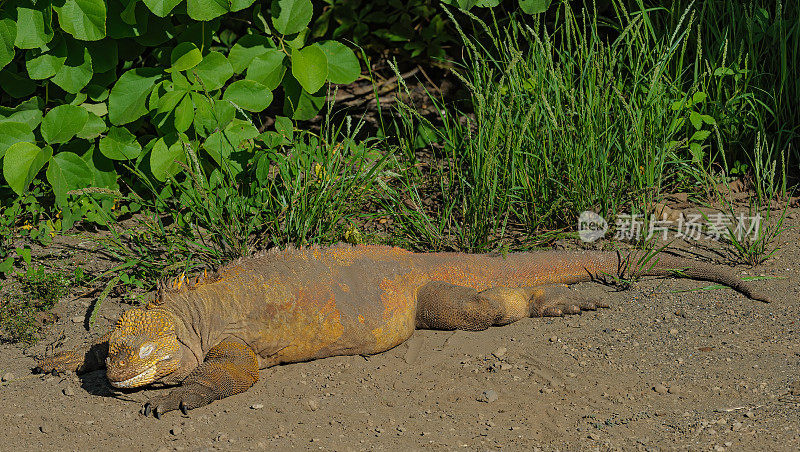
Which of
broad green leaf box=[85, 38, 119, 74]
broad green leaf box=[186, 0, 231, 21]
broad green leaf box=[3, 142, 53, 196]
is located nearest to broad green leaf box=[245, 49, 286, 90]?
broad green leaf box=[186, 0, 231, 21]

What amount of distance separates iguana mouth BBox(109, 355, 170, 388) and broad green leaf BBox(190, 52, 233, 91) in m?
2.06

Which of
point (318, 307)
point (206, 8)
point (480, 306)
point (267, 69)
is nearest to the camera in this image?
point (318, 307)

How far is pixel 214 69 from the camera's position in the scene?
5.42m

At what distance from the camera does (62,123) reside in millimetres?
5359

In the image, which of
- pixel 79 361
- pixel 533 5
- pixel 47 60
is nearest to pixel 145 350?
pixel 79 361

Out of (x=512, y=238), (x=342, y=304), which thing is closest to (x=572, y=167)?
(x=512, y=238)

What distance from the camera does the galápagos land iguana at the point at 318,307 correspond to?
13.3 feet

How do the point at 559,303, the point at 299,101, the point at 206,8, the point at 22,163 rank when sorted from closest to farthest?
the point at 559,303, the point at 206,8, the point at 22,163, the point at 299,101

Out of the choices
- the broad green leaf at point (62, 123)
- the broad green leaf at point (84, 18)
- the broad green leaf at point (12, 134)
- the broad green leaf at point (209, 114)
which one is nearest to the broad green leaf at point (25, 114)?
the broad green leaf at point (12, 134)

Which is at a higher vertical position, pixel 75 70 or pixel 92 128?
pixel 75 70

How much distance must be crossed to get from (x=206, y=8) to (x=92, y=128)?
3.88 feet

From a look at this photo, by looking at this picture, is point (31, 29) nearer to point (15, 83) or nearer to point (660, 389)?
point (15, 83)

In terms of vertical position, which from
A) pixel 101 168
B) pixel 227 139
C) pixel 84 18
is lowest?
pixel 101 168

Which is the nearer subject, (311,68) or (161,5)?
(161,5)
